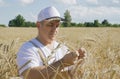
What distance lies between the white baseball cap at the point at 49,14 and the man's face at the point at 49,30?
0.14 ft

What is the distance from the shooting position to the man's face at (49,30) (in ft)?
10.0

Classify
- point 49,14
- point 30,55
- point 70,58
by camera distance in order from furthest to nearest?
point 49,14 → point 30,55 → point 70,58

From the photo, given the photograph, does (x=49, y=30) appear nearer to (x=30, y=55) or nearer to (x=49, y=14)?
(x=49, y=14)

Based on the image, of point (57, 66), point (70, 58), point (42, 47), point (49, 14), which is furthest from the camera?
point (49, 14)

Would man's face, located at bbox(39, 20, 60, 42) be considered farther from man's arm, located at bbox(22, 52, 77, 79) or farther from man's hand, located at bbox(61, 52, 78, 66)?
man's hand, located at bbox(61, 52, 78, 66)

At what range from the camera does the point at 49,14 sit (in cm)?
316

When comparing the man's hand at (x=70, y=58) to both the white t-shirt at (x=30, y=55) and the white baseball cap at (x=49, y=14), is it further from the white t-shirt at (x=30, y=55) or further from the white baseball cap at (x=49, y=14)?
the white baseball cap at (x=49, y=14)

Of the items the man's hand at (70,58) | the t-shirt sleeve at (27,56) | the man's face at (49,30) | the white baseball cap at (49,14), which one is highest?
the white baseball cap at (49,14)

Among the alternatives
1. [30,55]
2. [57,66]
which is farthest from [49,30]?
[57,66]

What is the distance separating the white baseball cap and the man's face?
43 millimetres

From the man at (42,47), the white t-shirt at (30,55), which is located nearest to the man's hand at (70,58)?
the man at (42,47)

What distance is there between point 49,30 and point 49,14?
0.51ft

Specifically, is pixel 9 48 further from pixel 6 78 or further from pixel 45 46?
pixel 6 78

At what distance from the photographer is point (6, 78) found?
2486 millimetres
